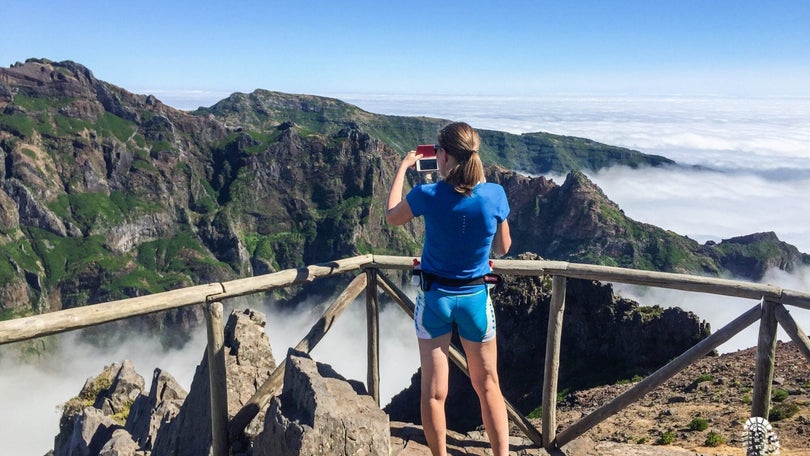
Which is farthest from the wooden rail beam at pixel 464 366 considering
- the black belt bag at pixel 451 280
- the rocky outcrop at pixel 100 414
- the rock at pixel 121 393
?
the rock at pixel 121 393

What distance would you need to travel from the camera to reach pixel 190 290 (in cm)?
760

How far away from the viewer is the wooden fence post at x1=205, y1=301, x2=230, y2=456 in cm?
797

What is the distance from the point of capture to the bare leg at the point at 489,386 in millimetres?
6902

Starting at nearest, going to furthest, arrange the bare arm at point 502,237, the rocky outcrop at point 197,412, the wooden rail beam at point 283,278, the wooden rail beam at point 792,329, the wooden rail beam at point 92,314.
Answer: the wooden rail beam at point 92,314, the bare arm at point 502,237, the wooden rail beam at point 792,329, the wooden rail beam at point 283,278, the rocky outcrop at point 197,412

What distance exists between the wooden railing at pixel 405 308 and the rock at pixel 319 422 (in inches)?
49.8

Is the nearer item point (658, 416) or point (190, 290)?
point (190, 290)

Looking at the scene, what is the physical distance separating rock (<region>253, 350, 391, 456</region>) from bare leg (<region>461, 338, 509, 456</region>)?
127cm

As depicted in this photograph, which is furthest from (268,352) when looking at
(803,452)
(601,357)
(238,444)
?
(601,357)

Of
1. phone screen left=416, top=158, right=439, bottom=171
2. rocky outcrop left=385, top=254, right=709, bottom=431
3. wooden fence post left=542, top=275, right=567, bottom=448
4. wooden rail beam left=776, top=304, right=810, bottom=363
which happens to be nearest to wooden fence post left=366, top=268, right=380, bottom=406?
wooden fence post left=542, top=275, right=567, bottom=448

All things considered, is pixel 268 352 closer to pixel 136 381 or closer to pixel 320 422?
pixel 320 422

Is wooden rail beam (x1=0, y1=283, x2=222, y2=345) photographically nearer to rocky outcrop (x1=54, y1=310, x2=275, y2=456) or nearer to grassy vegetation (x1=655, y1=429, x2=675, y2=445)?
rocky outcrop (x1=54, y1=310, x2=275, y2=456)

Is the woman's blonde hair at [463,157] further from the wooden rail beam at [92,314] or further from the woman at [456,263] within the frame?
the wooden rail beam at [92,314]

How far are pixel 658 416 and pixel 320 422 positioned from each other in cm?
1873

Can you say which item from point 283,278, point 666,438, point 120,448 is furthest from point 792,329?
point 120,448
